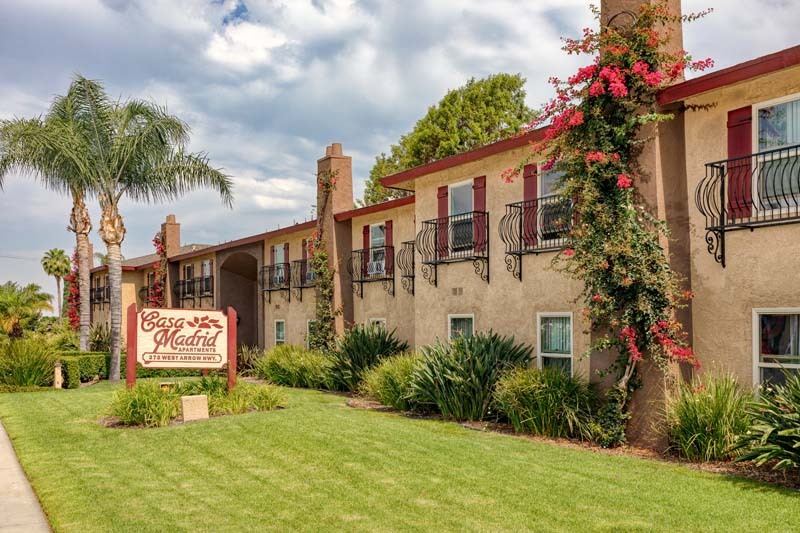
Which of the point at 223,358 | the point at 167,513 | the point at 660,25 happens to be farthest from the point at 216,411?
the point at 660,25

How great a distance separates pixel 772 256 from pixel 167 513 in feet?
29.6

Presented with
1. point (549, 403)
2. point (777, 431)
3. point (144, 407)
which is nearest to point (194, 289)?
point (144, 407)

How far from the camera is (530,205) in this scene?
15773 millimetres

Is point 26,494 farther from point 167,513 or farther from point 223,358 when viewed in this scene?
point 223,358

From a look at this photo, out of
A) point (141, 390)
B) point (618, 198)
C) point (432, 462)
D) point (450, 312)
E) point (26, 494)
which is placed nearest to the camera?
point (26, 494)

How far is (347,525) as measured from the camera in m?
7.62

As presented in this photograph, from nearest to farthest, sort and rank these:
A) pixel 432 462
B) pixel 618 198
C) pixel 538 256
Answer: pixel 432 462 → pixel 618 198 → pixel 538 256

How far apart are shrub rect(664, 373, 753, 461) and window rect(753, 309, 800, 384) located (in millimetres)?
477

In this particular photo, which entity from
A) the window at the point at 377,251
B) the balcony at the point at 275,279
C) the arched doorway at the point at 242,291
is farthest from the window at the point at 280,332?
the window at the point at 377,251

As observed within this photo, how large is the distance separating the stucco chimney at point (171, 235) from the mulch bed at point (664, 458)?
2646 cm

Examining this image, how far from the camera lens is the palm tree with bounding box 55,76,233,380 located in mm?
25125

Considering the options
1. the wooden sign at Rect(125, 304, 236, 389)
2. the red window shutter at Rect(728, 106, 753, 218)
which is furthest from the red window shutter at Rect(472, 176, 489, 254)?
the red window shutter at Rect(728, 106, 753, 218)

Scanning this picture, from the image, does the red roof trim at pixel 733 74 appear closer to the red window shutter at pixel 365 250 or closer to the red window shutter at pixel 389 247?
the red window shutter at pixel 389 247

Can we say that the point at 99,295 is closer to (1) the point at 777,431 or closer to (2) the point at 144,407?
(2) the point at 144,407
